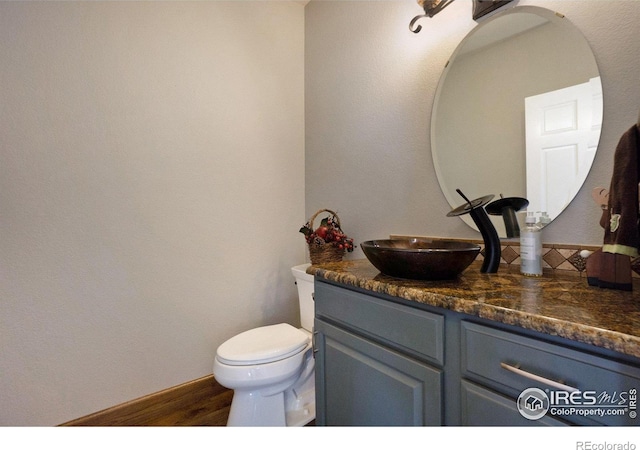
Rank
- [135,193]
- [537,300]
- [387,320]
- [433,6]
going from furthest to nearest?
[135,193] → [433,6] → [387,320] → [537,300]

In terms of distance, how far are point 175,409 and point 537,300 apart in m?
1.82

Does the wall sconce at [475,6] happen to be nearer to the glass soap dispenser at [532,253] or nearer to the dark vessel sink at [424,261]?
the glass soap dispenser at [532,253]

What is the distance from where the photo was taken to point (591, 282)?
85cm

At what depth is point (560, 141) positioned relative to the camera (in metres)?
1.07

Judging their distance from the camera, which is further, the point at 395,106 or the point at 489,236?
the point at 395,106

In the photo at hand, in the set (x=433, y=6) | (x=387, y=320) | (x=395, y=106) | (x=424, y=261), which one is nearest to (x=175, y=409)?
(x=387, y=320)

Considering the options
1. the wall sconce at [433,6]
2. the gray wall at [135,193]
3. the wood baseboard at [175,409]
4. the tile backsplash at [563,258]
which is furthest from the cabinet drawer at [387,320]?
the wall sconce at [433,6]

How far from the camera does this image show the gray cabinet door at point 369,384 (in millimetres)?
792

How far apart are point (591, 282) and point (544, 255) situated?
0.26m

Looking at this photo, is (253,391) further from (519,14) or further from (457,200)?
(519,14)

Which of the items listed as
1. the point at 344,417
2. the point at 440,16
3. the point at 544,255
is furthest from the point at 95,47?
the point at 544,255

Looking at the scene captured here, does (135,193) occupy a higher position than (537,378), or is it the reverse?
(135,193)

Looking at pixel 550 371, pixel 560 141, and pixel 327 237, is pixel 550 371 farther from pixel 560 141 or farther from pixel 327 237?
pixel 327 237

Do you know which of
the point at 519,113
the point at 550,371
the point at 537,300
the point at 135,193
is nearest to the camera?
the point at 550,371
